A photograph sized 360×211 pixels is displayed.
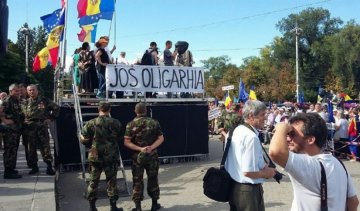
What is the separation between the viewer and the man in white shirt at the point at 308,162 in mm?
2654

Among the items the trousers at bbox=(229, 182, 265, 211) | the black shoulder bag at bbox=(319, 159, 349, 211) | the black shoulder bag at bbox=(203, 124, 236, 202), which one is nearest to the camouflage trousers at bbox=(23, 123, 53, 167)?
the black shoulder bag at bbox=(203, 124, 236, 202)

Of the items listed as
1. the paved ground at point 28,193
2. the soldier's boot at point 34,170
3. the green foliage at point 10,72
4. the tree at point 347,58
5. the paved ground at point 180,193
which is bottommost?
the paved ground at point 180,193

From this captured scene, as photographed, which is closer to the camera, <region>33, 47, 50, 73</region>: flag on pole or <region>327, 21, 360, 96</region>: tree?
<region>33, 47, 50, 73</region>: flag on pole

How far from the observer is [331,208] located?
2723mm

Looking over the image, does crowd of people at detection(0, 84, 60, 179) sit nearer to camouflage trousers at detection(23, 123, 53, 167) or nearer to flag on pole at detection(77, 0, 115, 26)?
camouflage trousers at detection(23, 123, 53, 167)

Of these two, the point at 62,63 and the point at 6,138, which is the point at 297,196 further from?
the point at 62,63

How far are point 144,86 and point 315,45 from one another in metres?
74.2

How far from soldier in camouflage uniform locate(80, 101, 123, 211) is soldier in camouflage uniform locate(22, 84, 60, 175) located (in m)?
1.74

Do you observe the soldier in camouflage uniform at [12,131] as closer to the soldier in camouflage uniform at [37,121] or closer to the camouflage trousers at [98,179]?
the soldier in camouflage uniform at [37,121]

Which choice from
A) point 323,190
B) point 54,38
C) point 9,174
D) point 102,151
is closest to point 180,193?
point 102,151

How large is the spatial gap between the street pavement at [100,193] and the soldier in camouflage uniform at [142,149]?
63 centimetres

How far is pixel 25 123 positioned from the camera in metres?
8.69

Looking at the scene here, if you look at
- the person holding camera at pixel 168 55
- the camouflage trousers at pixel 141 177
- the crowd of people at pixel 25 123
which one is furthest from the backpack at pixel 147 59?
the camouflage trousers at pixel 141 177

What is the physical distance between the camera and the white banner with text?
40.6ft
